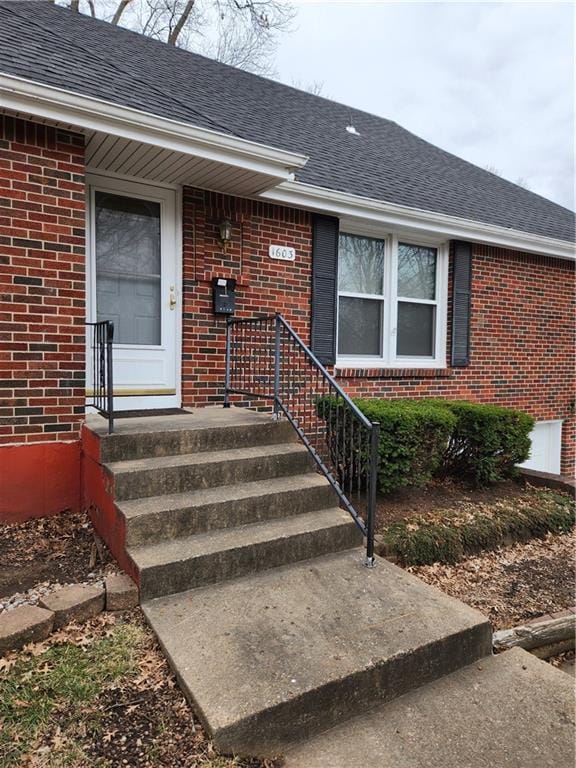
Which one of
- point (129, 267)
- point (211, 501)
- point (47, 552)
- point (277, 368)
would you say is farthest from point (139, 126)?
point (47, 552)

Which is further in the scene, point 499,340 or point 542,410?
point 542,410

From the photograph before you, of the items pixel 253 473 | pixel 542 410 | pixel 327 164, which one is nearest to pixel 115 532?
pixel 253 473

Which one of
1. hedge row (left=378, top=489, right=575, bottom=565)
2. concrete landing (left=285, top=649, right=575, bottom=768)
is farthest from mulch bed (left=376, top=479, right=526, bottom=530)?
concrete landing (left=285, top=649, right=575, bottom=768)

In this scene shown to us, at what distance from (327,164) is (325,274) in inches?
59.5

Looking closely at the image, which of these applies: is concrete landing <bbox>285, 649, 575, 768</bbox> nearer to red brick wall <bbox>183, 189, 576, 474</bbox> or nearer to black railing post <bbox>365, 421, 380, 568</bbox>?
black railing post <bbox>365, 421, 380, 568</bbox>

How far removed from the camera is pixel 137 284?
4.51 m

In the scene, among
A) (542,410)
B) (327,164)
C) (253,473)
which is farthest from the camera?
(542,410)

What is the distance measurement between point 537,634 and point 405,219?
4.37 meters

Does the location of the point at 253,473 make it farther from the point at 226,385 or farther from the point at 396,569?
the point at 226,385

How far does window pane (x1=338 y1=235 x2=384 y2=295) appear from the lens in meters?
5.72

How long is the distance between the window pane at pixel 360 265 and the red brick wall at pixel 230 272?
0.59 meters

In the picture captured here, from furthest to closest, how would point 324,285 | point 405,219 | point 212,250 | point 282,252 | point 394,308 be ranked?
point 394,308, point 405,219, point 324,285, point 282,252, point 212,250

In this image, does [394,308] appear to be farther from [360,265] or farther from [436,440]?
[436,440]

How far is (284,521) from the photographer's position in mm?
3162
